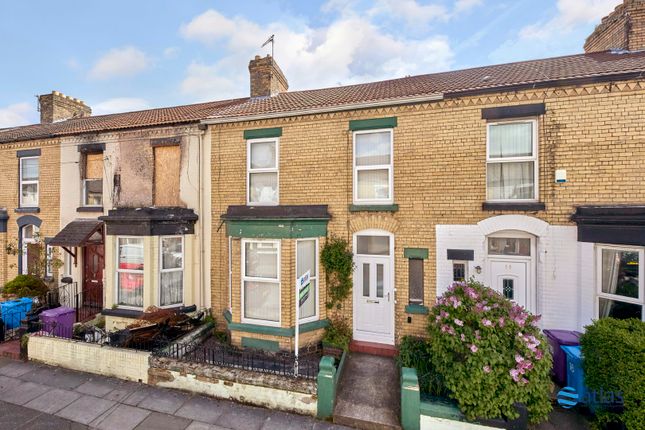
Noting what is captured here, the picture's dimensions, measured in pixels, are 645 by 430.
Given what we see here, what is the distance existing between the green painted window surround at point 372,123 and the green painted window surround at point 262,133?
6.76 ft

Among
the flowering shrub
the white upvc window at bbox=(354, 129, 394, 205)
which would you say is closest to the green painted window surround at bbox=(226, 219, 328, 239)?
the white upvc window at bbox=(354, 129, 394, 205)

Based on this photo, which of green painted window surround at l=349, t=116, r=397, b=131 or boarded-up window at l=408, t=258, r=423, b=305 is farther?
green painted window surround at l=349, t=116, r=397, b=131

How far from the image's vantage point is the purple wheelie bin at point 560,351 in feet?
18.2

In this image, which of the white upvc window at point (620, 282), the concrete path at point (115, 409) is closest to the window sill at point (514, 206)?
the white upvc window at point (620, 282)

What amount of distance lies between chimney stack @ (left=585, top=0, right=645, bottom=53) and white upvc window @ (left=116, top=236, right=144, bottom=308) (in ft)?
49.0

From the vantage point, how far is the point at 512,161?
6.61m

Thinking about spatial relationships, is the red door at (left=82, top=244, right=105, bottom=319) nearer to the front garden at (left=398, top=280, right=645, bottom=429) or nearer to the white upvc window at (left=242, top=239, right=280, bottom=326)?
Answer: the white upvc window at (left=242, top=239, right=280, bottom=326)

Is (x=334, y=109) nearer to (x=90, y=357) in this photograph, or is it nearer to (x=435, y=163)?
(x=435, y=163)

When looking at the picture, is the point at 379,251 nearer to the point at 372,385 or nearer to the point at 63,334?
the point at 372,385

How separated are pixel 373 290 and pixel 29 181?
13.3 m

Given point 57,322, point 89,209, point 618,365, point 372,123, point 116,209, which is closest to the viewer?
point 618,365

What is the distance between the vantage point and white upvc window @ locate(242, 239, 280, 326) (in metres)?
7.07

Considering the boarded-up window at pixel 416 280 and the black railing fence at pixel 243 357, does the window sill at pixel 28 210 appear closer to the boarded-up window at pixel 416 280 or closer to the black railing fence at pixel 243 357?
the black railing fence at pixel 243 357

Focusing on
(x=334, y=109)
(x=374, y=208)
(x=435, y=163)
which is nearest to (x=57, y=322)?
(x=374, y=208)
